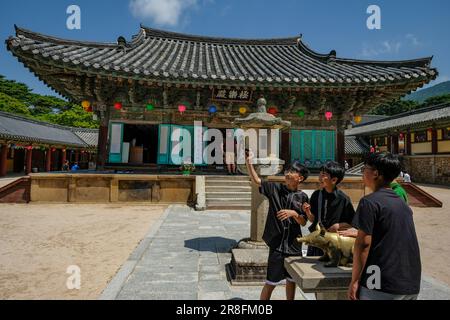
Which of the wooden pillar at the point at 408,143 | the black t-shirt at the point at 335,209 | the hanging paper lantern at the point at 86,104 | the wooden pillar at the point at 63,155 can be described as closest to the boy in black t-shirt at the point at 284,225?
the black t-shirt at the point at 335,209

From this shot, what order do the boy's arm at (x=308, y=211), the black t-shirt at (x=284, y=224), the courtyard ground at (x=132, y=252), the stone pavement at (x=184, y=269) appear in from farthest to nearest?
the courtyard ground at (x=132, y=252) < the stone pavement at (x=184, y=269) < the black t-shirt at (x=284, y=224) < the boy's arm at (x=308, y=211)

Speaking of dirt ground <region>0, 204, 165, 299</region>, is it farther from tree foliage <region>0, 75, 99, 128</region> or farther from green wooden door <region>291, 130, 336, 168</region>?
tree foliage <region>0, 75, 99, 128</region>

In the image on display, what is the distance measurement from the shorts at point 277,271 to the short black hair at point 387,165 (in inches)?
53.6

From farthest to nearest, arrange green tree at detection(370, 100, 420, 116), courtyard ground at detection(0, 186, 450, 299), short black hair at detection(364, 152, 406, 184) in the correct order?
green tree at detection(370, 100, 420, 116)
courtyard ground at detection(0, 186, 450, 299)
short black hair at detection(364, 152, 406, 184)

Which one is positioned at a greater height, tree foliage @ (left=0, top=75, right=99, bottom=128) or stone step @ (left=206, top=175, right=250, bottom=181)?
tree foliage @ (left=0, top=75, right=99, bottom=128)

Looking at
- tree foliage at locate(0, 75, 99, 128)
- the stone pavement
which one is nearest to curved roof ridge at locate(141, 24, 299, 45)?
the stone pavement

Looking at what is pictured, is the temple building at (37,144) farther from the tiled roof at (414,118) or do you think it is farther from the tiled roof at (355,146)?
the tiled roof at (414,118)

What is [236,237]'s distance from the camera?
5879 mm

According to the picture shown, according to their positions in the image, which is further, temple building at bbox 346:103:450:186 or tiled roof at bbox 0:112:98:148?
tiled roof at bbox 0:112:98:148

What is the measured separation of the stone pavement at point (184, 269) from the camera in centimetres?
333

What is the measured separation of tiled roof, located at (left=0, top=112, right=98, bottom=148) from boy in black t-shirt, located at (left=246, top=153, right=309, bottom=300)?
24513 millimetres

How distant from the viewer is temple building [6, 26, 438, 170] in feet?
29.3

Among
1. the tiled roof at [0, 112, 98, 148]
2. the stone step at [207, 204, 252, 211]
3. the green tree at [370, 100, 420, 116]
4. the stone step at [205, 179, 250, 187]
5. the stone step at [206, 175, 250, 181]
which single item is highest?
the green tree at [370, 100, 420, 116]

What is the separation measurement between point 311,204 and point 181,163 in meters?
8.88
